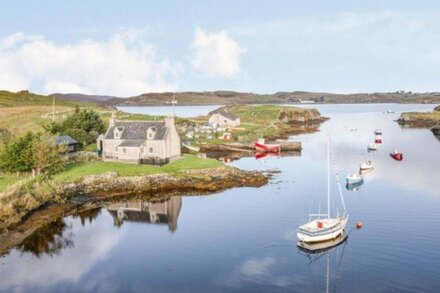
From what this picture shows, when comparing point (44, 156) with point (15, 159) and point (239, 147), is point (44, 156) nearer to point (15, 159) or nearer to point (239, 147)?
point (15, 159)

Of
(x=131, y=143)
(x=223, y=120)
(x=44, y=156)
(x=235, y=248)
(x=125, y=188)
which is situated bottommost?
(x=235, y=248)

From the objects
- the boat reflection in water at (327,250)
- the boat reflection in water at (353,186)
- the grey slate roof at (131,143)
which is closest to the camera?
the boat reflection in water at (327,250)

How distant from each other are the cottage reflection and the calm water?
0.12 metres

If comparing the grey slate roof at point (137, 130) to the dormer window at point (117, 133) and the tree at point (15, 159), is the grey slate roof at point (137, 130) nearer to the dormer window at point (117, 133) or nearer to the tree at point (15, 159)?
the dormer window at point (117, 133)

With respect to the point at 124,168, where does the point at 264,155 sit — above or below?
below

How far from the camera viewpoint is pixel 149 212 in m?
54.6

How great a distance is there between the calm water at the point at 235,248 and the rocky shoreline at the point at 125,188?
8.06 ft

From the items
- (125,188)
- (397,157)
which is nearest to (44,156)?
(125,188)

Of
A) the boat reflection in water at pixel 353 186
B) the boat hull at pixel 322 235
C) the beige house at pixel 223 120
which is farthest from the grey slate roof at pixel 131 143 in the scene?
the beige house at pixel 223 120

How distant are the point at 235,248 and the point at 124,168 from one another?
100 feet

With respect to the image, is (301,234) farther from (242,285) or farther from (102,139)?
(102,139)

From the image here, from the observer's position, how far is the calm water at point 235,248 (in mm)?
35344

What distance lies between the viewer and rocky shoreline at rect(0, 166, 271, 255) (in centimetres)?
5060

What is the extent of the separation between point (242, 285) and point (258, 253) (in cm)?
668
